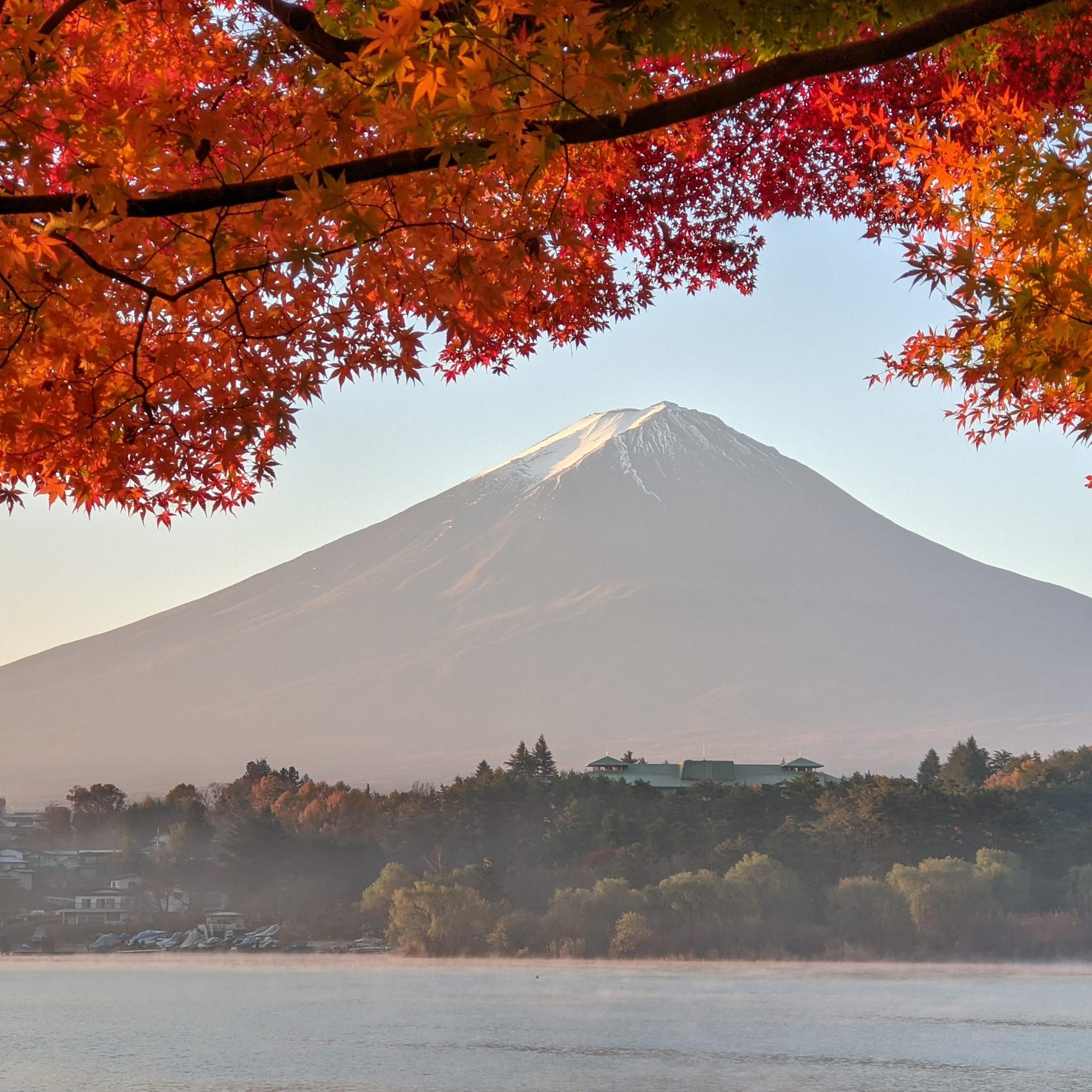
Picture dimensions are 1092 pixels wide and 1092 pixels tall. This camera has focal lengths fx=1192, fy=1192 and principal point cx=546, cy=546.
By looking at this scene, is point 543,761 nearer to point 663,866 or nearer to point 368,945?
point 663,866

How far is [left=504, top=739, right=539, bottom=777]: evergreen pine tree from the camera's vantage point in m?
18.6

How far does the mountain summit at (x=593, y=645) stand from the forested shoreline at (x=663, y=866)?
837 inches

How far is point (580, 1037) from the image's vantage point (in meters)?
22.1

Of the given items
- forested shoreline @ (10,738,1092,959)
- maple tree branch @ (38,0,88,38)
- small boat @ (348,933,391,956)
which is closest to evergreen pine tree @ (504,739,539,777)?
forested shoreline @ (10,738,1092,959)

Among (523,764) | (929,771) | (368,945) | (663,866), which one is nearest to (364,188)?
(663,866)

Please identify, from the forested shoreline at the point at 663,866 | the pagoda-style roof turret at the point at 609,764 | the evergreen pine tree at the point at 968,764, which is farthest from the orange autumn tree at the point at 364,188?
the pagoda-style roof turret at the point at 609,764

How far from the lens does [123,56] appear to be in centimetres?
369

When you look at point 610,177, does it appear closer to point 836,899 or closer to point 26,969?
point 836,899

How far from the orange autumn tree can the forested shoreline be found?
14.0 meters

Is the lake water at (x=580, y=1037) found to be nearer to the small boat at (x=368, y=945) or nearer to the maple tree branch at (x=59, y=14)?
the small boat at (x=368, y=945)

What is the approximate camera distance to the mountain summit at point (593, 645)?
4606 centimetres

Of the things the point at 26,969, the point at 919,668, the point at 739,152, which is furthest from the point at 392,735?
the point at 739,152

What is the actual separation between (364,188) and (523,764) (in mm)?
17222

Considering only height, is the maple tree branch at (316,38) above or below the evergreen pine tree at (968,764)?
above
